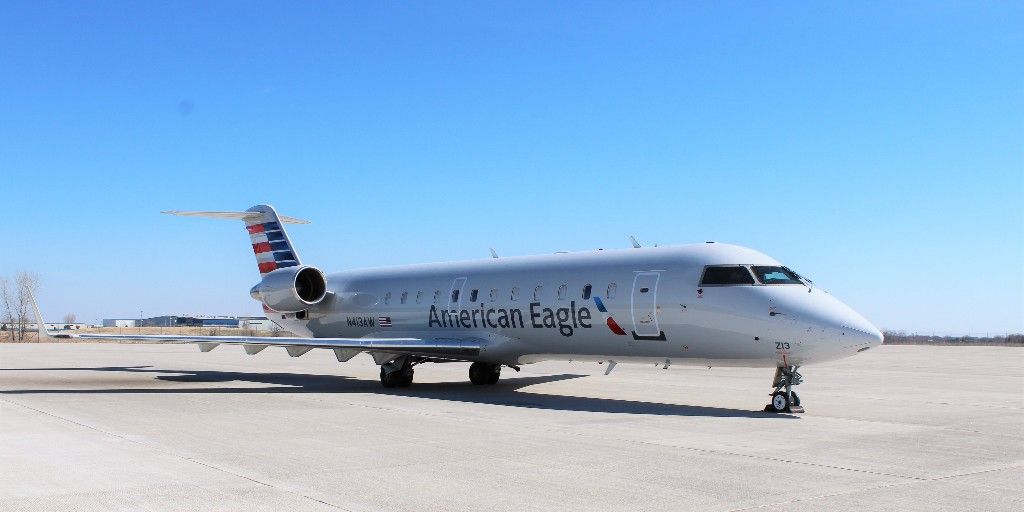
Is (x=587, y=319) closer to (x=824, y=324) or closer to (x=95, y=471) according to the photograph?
(x=824, y=324)

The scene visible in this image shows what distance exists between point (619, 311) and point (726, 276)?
7.30 feet

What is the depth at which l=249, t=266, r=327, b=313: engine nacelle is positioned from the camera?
2358 cm

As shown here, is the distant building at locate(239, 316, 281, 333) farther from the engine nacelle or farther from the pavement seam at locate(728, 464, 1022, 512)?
the pavement seam at locate(728, 464, 1022, 512)

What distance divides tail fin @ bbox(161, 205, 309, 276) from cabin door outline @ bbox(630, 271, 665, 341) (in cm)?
1261

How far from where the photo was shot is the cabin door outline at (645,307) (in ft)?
52.3

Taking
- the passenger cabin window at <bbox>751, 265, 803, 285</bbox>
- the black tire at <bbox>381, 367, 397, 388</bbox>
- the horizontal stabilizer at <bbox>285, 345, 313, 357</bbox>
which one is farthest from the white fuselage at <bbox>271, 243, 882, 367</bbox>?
the horizontal stabilizer at <bbox>285, 345, 313, 357</bbox>

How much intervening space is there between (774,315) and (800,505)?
790 cm

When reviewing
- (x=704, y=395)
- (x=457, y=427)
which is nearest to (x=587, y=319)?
(x=704, y=395)

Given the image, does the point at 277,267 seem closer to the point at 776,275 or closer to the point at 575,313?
the point at 575,313

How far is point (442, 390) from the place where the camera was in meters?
19.5

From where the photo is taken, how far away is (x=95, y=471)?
7.92 metres

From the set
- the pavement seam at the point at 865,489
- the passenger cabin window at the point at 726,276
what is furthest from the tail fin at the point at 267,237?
the pavement seam at the point at 865,489

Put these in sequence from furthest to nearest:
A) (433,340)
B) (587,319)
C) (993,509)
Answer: (433,340), (587,319), (993,509)

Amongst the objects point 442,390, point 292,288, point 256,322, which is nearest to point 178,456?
point 442,390
